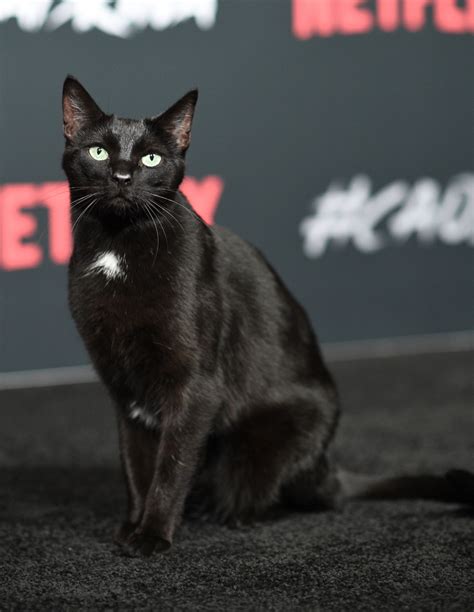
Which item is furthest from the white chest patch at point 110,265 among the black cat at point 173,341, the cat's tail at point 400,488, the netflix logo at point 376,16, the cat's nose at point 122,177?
the netflix logo at point 376,16

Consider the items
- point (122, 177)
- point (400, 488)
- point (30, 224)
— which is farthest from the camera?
point (30, 224)

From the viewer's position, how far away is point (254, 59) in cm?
288

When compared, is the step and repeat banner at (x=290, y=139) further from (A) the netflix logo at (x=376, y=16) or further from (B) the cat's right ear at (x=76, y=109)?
(B) the cat's right ear at (x=76, y=109)

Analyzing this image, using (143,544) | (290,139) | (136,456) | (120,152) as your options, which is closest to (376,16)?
(290,139)

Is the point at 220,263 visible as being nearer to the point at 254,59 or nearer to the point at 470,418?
the point at 470,418

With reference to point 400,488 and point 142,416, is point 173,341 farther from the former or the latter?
point 400,488

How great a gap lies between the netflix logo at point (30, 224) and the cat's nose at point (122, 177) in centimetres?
122

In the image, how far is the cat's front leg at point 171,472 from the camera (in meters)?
1.52

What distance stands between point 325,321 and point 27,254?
3.07 ft

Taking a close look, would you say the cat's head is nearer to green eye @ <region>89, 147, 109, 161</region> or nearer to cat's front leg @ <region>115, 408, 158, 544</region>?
green eye @ <region>89, 147, 109, 161</region>

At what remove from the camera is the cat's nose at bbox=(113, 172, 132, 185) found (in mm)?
1438

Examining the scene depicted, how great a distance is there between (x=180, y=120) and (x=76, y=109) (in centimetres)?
16

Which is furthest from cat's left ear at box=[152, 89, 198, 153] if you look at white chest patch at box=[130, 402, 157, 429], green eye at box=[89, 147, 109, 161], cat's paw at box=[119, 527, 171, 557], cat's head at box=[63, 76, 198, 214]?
cat's paw at box=[119, 527, 171, 557]

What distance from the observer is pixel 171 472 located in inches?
60.1
